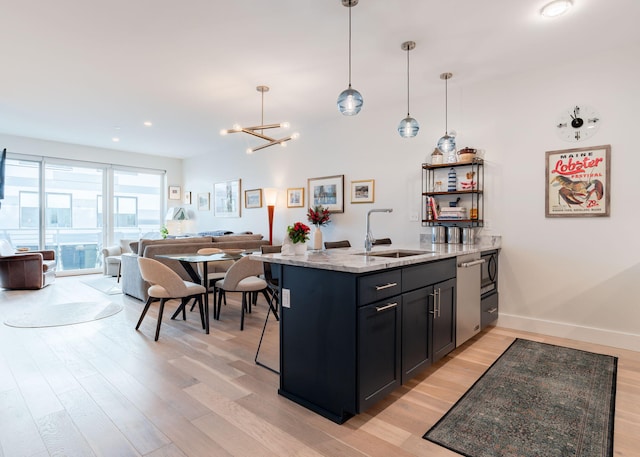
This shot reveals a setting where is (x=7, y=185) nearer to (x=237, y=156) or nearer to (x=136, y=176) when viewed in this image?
(x=136, y=176)

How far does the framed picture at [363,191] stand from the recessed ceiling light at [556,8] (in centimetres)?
271

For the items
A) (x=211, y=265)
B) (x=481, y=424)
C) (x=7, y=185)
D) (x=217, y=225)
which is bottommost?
(x=481, y=424)

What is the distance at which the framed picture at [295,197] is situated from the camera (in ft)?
20.0

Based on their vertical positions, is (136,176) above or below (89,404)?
above

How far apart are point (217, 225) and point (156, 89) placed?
12.9 feet

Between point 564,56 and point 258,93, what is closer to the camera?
point 564,56

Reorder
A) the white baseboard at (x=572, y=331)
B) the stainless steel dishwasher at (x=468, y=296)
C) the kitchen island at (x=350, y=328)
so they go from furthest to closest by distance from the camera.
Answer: the white baseboard at (x=572, y=331), the stainless steel dishwasher at (x=468, y=296), the kitchen island at (x=350, y=328)

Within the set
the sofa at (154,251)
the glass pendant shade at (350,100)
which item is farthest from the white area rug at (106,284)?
the glass pendant shade at (350,100)

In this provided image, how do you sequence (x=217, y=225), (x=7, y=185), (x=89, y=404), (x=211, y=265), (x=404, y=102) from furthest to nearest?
(x=217, y=225)
(x=7, y=185)
(x=211, y=265)
(x=404, y=102)
(x=89, y=404)

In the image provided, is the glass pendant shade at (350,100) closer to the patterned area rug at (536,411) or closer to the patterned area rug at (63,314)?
the patterned area rug at (536,411)

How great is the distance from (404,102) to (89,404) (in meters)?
4.49

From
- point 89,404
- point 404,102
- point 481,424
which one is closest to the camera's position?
point 481,424

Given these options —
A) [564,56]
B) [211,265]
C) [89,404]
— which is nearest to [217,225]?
[211,265]

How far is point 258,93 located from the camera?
4445 mm
